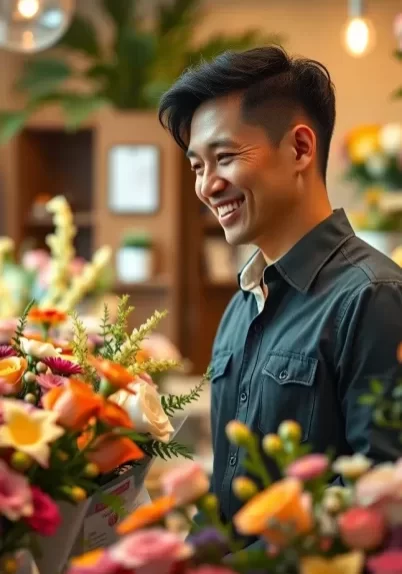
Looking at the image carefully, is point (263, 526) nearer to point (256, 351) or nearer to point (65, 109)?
point (256, 351)

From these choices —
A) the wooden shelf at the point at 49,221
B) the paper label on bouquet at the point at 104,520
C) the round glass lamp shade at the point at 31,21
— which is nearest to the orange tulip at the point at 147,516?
the paper label on bouquet at the point at 104,520

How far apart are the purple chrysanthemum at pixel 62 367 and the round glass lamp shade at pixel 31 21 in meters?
1.57

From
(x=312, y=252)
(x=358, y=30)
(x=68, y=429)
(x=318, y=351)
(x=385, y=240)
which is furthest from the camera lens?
(x=358, y=30)

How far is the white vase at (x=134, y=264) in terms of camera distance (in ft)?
20.2

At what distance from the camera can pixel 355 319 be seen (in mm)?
1242

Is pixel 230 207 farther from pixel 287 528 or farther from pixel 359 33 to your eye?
pixel 359 33

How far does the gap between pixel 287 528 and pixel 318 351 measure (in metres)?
0.63

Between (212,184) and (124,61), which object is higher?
(124,61)

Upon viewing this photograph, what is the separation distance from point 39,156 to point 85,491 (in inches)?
255

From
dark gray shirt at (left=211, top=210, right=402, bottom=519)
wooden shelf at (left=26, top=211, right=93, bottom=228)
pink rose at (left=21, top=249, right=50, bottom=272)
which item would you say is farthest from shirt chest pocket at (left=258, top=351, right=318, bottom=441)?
wooden shelf at (left=26, top=211, right=93, bottom=228)

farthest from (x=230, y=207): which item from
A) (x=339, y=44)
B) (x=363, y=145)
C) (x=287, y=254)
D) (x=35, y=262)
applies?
(x=339, y=44)

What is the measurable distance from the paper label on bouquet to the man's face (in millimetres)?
441

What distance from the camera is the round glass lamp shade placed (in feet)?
7.97

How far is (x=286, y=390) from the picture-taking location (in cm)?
133
